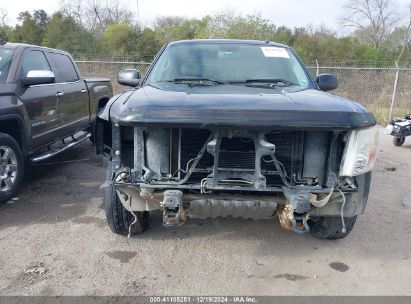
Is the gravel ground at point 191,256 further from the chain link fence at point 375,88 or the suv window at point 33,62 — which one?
the chain link fence at point 375,88

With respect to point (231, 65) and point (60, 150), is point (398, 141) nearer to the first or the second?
point (231, 65)

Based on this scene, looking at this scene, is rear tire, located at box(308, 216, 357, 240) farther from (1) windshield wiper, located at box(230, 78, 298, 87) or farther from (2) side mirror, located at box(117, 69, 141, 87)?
(2) side mirror, located at box(117, 69, 141, 87)

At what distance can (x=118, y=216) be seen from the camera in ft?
11.9

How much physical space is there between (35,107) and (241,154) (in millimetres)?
3210

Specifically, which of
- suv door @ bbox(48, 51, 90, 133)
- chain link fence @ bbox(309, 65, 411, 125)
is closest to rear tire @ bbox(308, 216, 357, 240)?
suv door @ bbox(48, 51, 90, 133)

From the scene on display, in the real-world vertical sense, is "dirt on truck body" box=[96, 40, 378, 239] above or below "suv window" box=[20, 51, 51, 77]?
below

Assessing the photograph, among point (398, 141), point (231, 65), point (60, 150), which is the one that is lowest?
point (398, 141)

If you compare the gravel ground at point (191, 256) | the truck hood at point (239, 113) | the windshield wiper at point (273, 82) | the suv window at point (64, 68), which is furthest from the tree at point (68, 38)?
the truck hood at point (239, 113)

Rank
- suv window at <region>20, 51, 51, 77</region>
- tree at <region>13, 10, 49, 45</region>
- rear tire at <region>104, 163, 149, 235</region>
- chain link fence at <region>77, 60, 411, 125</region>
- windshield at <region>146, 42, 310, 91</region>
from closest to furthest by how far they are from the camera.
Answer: rear tire at <region>104, 163, 149, 235</region>, windshield at <region>146, 42, 310, 91</region>, suv window at <region>20, 51, 51, 77</region>, chain link fence at <region>77, 60, 411, 125</region>, tree at <region>13, 10, 49, 45</region>

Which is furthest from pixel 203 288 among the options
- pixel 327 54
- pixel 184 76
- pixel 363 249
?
pixel 327 54

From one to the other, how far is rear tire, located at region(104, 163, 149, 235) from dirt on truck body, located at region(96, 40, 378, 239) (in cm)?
29

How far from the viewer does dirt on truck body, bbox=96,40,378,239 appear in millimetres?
2830

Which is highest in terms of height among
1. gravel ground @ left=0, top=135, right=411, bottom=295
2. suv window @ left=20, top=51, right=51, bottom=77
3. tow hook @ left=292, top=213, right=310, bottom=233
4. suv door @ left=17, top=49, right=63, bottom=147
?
suv window @ left=20, top=51, right=51, bottom=77

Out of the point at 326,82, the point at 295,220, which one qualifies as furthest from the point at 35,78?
the point at 295,220
